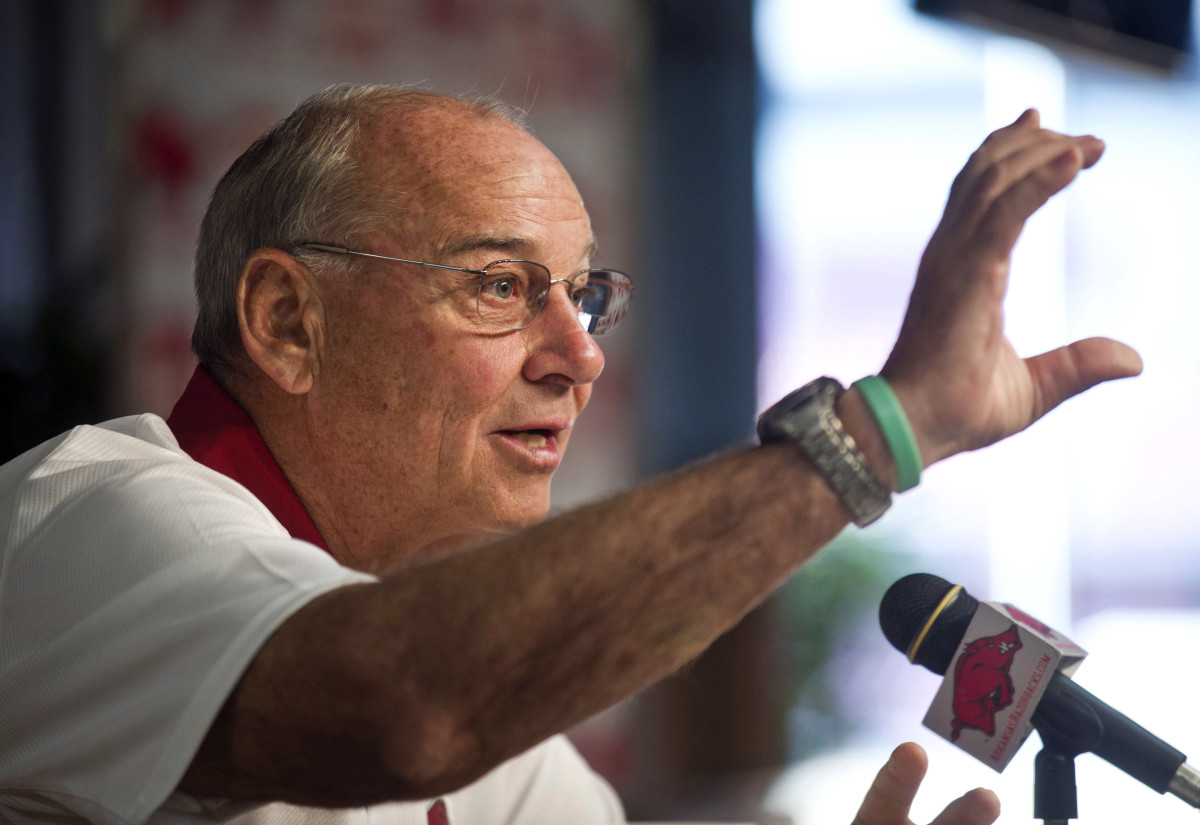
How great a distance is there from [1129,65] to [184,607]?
2.73 m

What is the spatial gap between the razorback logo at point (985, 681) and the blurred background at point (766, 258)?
2.58 meters

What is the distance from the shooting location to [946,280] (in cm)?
91

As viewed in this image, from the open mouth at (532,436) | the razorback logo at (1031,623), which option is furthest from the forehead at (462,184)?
the razorback logo at (1031,623)

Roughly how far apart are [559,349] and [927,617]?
674mm

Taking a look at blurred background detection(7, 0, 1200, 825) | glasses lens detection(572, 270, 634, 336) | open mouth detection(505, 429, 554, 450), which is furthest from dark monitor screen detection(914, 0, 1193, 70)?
open mouth detection(505, 429, 554, 450)

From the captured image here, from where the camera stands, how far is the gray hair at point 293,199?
59.9 inches

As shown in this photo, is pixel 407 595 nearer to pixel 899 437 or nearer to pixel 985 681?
pixel 899 437

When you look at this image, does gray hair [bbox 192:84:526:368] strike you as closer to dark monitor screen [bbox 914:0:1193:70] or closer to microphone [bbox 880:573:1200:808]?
microphone [bbox 880:573:1200:808]

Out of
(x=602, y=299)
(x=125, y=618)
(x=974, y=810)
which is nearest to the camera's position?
(x=125, y=618)

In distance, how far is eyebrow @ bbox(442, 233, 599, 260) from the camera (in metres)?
1.50

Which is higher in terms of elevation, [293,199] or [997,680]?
[293,199]

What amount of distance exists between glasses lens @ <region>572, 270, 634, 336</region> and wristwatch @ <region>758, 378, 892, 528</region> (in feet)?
2.59

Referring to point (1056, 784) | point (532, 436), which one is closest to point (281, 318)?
point (532, 436)

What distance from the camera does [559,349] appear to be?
1546 mm
